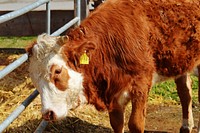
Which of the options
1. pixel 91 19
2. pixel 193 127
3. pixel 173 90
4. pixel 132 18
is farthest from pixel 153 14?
pixel 173 90

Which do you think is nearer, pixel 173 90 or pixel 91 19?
pixel 91 19

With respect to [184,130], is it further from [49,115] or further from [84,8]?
[49,115]

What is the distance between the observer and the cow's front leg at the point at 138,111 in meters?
4.16

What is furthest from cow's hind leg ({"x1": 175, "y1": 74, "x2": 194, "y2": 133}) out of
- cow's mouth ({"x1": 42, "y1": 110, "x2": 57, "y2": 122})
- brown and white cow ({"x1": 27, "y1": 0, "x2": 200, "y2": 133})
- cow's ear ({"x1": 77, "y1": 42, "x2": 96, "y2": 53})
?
cow's mouth ({"x1": 42, "y1": 110, "x2": 57, "y2": 122})

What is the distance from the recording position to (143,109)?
14.0ft

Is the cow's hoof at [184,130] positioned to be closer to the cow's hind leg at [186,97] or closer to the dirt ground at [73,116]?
the cow's hind leg at [186,97]

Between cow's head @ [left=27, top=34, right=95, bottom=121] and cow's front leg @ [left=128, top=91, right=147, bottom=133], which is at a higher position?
cow's head @ [left=27, top=34, right=95, bottom=121]

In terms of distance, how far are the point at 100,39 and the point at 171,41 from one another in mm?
731

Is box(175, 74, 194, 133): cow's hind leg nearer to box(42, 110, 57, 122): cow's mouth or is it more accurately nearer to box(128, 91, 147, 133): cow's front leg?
box(128, 91, 147, 133): cow's front leg

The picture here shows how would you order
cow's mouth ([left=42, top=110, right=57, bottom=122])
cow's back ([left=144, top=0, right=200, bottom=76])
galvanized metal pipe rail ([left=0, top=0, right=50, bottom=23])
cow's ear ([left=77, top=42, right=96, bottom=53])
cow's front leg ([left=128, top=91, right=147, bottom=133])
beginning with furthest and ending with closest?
cow's back ([left=144, top=0, right=200, bottom=76])
cow's front leg ([left=128, top=91, right=147, bottom=133])
cow's ear ([left=77, top=42, right=96, bottom=53])
cow's mouth ([left=42, top=110, right=57, bottom=122])
galvanized metal pipe rail ([left=0, top=0, right=50, bottom=23])

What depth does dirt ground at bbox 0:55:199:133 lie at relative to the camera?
5199 mm

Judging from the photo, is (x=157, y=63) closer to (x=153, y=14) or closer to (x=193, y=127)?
(x=153, y=14)

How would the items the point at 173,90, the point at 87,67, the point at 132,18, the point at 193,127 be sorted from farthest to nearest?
the point at 173,90
the point at 193,127
the point at 132,18
the point at 87,67

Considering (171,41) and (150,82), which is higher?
(171,41)
